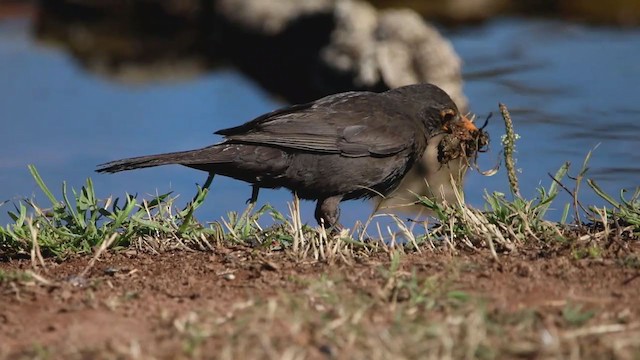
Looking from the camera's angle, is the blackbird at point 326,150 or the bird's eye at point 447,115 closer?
the blackbird at point 326,150

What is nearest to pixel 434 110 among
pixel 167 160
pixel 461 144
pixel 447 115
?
pixel 447 115

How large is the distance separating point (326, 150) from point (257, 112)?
424 cm

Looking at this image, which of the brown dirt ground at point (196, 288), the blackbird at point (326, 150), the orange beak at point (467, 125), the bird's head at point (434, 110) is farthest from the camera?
the bird's head at point (434, 110)

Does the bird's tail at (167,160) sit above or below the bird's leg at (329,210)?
above

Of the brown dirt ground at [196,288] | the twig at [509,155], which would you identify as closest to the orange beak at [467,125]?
the twig at [509,155]

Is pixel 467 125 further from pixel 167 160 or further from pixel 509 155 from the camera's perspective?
pixel 167 160

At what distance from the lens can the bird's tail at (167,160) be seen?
5516 millimetres

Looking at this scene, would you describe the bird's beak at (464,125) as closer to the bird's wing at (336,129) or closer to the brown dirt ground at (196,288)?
the bird's wing at (336,129)

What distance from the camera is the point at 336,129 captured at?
613cm

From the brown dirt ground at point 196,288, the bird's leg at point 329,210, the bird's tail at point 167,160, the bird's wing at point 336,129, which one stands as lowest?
the brown dirt ground at point 196,288

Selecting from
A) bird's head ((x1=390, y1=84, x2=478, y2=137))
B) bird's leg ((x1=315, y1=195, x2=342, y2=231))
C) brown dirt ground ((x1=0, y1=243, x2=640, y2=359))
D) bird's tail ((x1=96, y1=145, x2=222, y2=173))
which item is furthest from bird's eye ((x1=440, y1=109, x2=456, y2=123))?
brown dirt ground ((x1=0, y1=243, x2=640, y2=359))

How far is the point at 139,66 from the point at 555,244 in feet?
25.4

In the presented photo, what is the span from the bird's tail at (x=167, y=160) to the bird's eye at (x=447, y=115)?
4.47ft

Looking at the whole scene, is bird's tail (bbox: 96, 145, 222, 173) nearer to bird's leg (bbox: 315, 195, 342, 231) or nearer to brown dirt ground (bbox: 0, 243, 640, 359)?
brown dirt ground (bbox: 0, 243, 640, 359)
